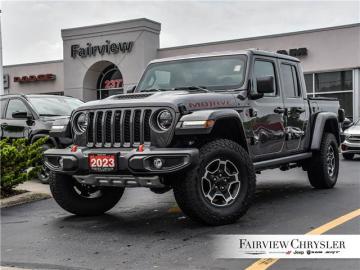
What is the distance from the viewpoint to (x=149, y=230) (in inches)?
241

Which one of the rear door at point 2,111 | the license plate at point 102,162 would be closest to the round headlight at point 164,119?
the license plate at point 102,162

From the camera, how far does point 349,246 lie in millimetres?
5035

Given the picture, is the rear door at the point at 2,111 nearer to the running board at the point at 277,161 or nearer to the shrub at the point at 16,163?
the shrub at the point at 16,163

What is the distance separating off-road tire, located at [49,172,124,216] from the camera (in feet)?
22.4

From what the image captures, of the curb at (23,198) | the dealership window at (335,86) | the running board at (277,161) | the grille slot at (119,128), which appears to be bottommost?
the curb at (23,198)

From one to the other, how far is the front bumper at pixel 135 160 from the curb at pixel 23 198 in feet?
8.12

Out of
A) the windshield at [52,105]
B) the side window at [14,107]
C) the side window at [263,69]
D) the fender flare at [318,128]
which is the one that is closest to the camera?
the side window at [263,69]

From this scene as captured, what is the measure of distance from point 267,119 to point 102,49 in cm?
2347

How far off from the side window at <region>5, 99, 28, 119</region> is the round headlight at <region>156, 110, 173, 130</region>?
5.75 metres

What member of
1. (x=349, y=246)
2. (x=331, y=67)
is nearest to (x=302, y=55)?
(x=331, y=67)

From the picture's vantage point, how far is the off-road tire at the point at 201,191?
5715 mm

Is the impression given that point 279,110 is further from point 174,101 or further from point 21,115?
point 21,115

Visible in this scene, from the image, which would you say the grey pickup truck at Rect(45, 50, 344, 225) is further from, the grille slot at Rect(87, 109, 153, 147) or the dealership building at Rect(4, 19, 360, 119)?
the dealership building at Rect(4, 19, 360, 119)

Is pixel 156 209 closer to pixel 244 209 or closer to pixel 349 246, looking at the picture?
pixel 244 209
